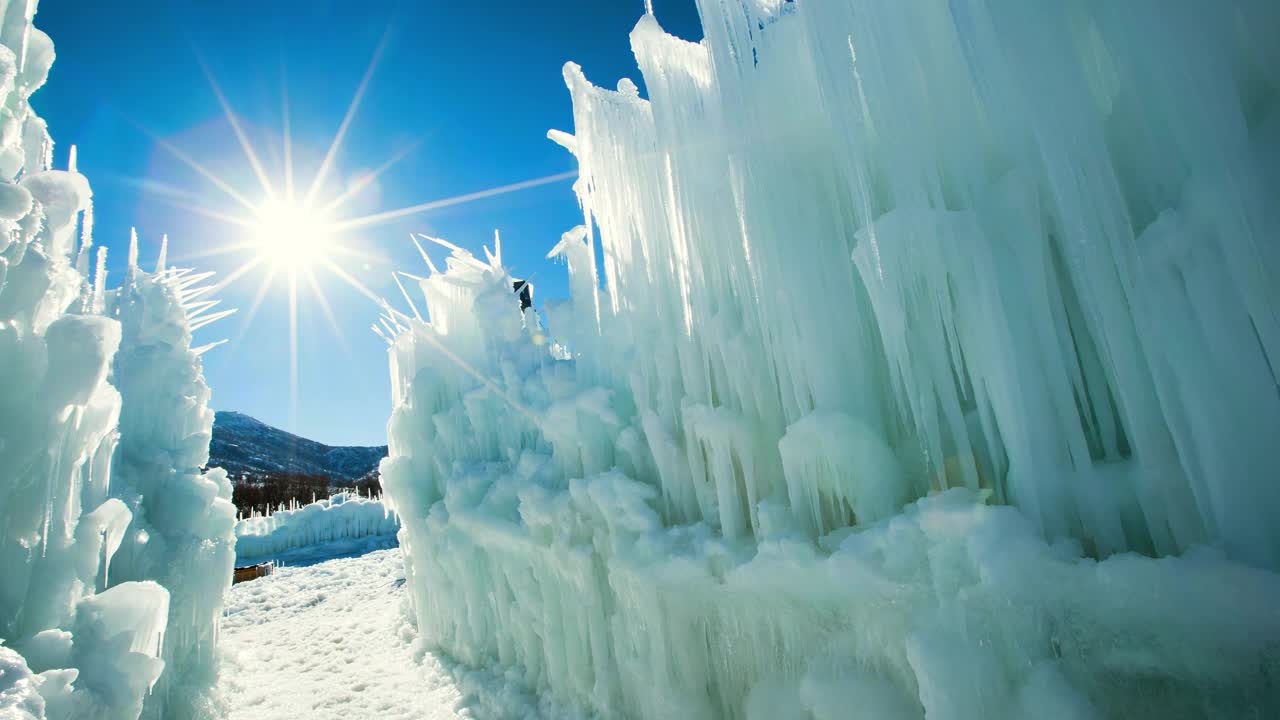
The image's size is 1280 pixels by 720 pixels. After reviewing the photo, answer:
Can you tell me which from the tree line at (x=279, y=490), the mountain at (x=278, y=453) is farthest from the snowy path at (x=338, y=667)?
the mountain at (x=278, y=453)

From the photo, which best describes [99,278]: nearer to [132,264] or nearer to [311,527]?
[132,264]

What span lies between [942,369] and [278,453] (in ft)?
255

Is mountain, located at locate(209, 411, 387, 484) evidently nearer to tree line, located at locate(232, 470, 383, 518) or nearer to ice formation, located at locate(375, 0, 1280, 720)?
tree line, located at locate(232, 470, 383, 518)

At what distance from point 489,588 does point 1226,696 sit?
870 cm

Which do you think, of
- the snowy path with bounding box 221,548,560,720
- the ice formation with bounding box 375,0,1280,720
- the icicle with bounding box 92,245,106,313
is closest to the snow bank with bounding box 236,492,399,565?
the snowy path with bounding box 221,548,560,720

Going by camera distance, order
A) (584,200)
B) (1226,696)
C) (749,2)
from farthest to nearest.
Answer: (584,200), (749,2), (1226,696)

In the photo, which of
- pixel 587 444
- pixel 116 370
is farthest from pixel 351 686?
pixel 116 370

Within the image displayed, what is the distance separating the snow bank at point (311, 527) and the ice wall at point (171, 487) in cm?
1489

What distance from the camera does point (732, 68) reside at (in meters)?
4.88

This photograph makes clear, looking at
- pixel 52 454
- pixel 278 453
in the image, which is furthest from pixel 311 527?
pixel 278 453

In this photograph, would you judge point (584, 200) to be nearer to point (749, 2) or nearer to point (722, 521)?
point (749, 2)

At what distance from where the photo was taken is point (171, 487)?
26.6ft

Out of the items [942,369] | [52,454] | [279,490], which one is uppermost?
[52,454]

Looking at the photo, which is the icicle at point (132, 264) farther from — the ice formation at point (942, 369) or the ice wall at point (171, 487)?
the ice formation at point (942, 369)
